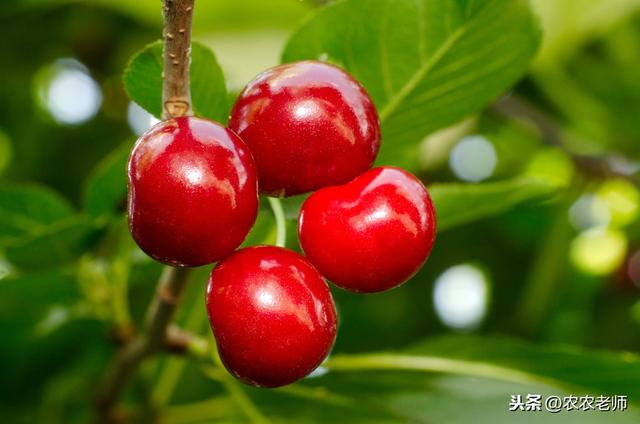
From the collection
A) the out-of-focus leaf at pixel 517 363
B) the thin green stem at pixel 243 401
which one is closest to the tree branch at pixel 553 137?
the out-of-focus leaf at pixel 517 363

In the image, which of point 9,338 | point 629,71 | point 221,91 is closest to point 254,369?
point 221,91

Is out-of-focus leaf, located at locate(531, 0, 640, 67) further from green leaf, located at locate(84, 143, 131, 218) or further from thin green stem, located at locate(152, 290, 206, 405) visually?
green leaf, located at locate(84, 143, 131, 218)

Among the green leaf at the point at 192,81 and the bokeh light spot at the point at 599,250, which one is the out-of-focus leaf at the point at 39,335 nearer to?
the green leaf at the point at 192,81

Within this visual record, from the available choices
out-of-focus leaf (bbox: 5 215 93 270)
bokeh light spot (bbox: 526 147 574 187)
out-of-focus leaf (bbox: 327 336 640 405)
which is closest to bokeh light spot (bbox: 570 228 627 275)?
bokeh light spot (bbox: 526 147 574 187)

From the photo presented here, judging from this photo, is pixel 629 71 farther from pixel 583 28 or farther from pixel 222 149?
pixel 222 149

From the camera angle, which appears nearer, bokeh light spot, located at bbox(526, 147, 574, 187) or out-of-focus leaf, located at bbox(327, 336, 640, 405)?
out-of-focus leaf, located at bbox(327, 336, 640, 405)

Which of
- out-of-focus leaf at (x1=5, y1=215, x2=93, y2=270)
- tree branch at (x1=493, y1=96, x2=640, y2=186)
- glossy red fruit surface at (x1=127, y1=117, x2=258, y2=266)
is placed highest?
tree branch at (x1=493, y1=96, x2=640, y2=186)
